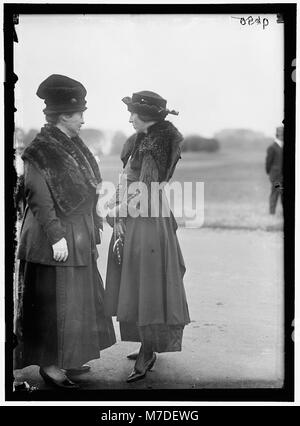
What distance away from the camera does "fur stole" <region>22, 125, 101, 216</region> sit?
4.79 meters

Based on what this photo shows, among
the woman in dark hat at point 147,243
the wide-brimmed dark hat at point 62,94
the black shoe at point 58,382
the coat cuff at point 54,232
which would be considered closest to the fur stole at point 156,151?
the woman in dark hat at point 147,243

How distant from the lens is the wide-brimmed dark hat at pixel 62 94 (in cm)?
489

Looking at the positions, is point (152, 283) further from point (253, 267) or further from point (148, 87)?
point (148, 87)

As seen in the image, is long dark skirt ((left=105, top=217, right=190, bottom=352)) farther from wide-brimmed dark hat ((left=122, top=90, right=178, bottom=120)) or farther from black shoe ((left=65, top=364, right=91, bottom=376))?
wide-brimmed dark hat ((left=122, top=90, right=178, bottom=120))

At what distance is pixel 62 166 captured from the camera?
189 inches

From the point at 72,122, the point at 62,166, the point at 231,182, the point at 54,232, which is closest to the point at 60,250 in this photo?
the point at 54,232

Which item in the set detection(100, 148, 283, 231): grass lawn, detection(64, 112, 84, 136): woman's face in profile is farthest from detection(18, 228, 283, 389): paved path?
detection(64, 112, 84, 136): woman's face in profile

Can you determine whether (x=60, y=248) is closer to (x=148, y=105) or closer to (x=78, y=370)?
(x=78, y=370)

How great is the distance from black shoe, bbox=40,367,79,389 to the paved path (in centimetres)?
7

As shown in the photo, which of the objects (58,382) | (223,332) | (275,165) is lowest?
(58,382)

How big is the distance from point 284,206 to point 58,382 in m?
2.12

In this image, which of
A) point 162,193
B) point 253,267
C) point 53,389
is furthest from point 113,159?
point 53,389

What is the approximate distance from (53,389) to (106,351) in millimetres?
478
